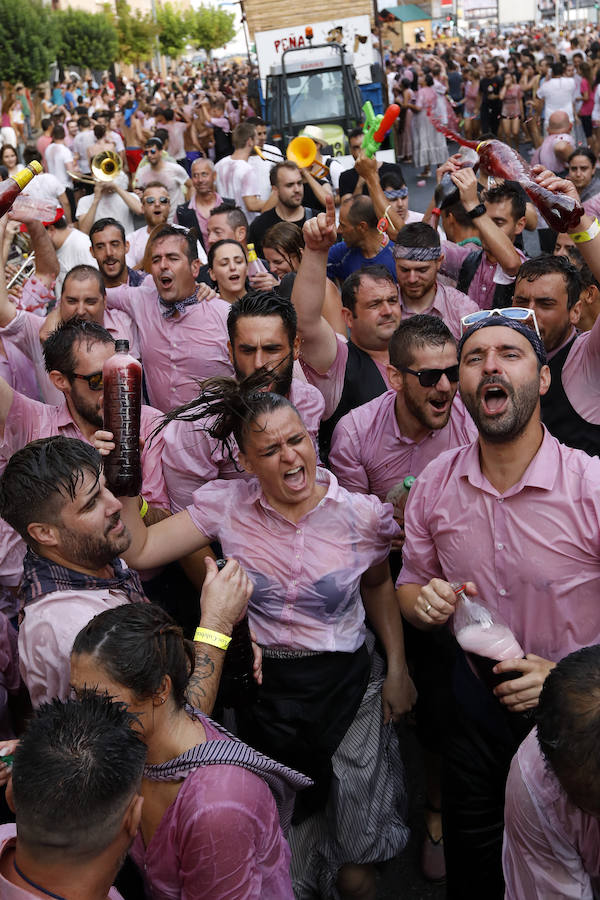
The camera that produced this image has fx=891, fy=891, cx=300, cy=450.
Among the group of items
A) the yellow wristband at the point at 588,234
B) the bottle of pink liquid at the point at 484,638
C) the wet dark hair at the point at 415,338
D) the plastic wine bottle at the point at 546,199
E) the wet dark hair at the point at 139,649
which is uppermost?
the plastic wine bottle at the point at 546,199

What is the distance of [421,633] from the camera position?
3.45 meters

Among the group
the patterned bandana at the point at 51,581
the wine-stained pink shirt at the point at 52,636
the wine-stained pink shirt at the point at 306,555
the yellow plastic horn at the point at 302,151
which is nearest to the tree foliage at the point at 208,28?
the yellow plastic horn at the point at 302,151

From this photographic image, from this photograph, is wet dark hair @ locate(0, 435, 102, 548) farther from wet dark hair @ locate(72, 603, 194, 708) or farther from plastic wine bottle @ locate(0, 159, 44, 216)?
plastic wine bottle @ locate(0, 159, 44, 216)

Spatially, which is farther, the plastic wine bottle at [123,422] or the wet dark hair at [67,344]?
the wet dark hair at [67,344]

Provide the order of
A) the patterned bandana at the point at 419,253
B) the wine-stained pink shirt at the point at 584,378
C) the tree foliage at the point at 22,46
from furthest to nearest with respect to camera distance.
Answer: the tree foliage at the point at 22,46
the patterned bandana at the point at 419,253
the wine-stained pink shirt at the point at 584,378

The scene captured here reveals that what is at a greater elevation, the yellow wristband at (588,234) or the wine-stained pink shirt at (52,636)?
the yellow wristband at (588,234)

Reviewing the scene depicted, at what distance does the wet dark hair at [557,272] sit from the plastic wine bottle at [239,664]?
2.18 metres

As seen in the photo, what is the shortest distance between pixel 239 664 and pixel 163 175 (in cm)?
796

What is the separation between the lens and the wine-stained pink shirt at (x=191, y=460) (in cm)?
361

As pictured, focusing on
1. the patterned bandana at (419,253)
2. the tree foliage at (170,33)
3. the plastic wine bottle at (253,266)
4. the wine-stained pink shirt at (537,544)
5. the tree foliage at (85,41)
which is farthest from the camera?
the tree foliage at (170,33)

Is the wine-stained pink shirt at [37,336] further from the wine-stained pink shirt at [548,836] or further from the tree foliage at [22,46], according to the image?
the tree foliage at [22,46]

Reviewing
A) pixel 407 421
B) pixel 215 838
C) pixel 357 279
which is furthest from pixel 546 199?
pixel 215 838

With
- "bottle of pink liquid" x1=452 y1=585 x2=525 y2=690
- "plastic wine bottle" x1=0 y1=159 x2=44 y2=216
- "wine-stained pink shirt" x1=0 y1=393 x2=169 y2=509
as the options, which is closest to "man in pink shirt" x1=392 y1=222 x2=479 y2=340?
"wine-stained pink shirt" x1=0 y1=393 x2=169 y2=509

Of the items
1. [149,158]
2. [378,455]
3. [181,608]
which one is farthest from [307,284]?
[149,158]
